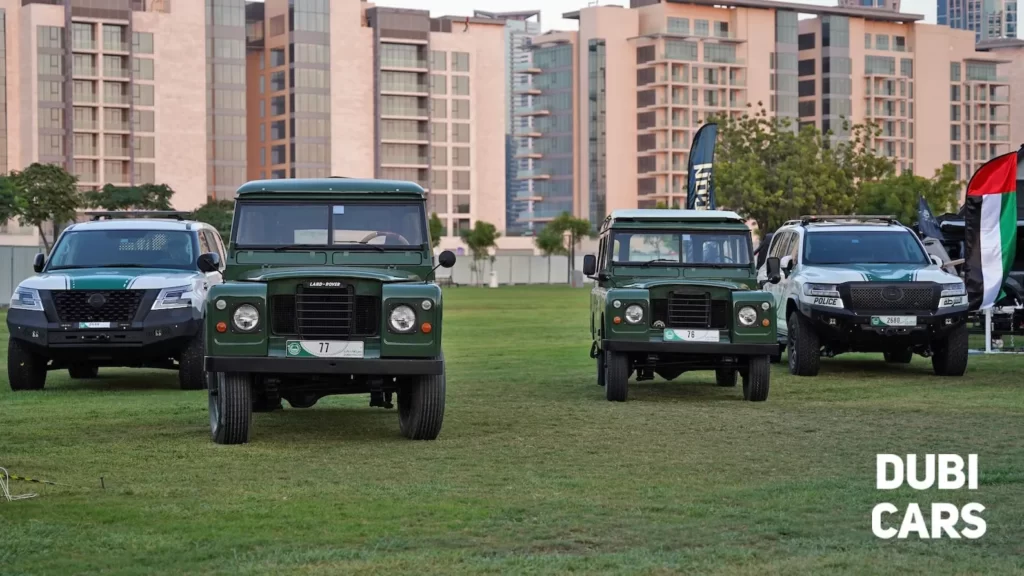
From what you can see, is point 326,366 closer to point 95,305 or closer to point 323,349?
point 323,349

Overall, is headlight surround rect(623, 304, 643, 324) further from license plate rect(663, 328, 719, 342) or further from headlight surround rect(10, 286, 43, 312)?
headlight surround rect(10, 286, 43, 312)

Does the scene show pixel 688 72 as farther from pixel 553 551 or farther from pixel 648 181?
pixel 553 551

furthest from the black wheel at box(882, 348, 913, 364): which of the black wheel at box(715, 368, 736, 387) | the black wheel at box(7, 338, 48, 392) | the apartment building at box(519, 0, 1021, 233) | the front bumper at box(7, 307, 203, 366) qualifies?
the apartment building at box(519, 0, 1021, 233)

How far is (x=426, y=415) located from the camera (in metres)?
14.0

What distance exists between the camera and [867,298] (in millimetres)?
22000

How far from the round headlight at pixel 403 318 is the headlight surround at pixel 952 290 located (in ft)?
34.7

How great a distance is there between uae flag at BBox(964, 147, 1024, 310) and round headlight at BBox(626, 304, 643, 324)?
20.4 feet

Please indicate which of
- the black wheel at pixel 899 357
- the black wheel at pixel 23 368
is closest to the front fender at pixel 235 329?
the black wheel at pixel 23 368

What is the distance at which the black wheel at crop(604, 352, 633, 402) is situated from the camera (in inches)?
723

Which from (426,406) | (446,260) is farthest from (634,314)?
(426,406)

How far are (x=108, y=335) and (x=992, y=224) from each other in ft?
38.8

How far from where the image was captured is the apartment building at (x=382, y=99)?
144500 millimetres

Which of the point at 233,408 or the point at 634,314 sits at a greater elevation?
the point at 634,314

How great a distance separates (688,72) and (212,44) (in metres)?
46.4
